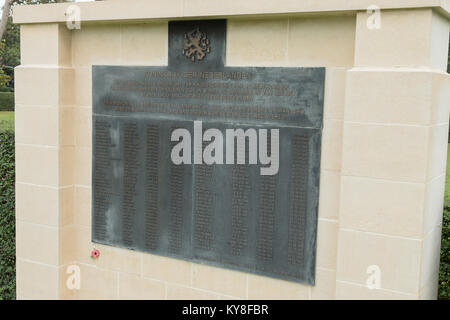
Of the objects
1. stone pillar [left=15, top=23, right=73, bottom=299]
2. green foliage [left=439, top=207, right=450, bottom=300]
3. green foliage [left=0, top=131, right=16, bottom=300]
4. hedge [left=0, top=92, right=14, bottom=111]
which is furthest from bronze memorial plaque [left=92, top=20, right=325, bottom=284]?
hedge [left=0, top=92, right=14, bottom=111]

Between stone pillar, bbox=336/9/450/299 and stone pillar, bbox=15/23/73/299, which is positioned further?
stone pillar, bbox=15/23/73/299

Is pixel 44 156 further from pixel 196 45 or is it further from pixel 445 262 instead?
pixel 445 262

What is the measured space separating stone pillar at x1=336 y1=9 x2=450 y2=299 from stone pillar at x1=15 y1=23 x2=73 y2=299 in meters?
2.91

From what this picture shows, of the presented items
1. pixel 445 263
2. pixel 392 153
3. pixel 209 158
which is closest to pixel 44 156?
pixel 209 158

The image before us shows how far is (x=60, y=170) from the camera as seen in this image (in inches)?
212

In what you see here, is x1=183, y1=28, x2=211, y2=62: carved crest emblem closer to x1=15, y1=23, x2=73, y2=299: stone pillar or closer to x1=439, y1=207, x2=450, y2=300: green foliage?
x1=15, y1=23, x2=73, y2=299: stone pillar

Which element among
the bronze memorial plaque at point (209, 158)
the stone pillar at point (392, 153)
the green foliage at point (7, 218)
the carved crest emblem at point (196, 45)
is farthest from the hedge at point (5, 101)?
the stone pillar at point (392, 153)

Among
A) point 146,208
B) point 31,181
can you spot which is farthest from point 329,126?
point 31,181

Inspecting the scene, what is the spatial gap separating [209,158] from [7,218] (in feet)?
9.93

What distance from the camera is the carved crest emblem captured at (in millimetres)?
4727

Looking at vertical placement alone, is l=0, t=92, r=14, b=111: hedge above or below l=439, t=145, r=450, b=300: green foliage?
above

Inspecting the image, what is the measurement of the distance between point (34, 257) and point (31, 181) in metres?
0.82

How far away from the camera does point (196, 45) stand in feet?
15.6

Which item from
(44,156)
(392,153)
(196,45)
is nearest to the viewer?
(392,153)
